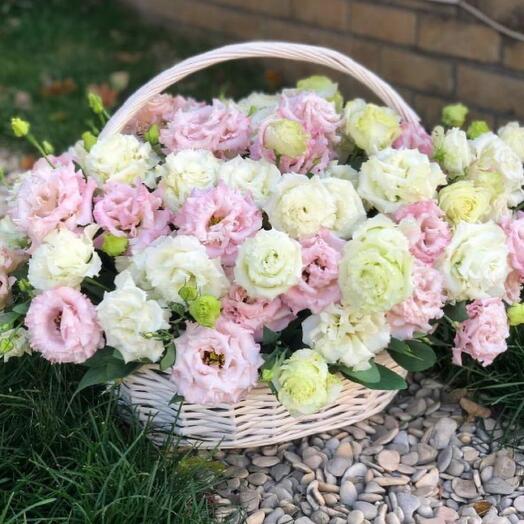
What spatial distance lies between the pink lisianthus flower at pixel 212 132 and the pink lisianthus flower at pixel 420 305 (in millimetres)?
497

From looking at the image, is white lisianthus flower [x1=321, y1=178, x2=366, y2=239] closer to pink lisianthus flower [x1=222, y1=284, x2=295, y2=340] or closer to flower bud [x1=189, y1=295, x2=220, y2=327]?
pink lisianthus flower [x1=222, y1=284, x2=295, y2=340]

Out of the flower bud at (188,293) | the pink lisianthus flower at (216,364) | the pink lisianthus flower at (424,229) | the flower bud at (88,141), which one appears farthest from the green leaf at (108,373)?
the pink lisianthus flower at (424,229)

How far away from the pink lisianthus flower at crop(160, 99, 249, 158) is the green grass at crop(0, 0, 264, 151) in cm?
167

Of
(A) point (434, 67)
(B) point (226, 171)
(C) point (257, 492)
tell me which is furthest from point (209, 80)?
(C) point (257, 492)

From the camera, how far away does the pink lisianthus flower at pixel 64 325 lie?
163cm

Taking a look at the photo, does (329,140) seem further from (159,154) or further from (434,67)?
(434,67)

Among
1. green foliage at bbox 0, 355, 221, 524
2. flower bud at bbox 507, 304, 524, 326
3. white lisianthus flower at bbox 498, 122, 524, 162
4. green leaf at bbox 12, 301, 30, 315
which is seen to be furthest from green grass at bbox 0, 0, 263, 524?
white lisianthus flower at bbox 498, 122, 524, 162

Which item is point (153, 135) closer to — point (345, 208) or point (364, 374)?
point (345, 208)

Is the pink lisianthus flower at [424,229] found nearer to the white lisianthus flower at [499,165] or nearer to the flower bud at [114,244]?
the white lisianthus flower at [499,165]

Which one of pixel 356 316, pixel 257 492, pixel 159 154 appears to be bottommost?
pixel 257 492

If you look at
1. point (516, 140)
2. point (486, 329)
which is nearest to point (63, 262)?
point (486, 329)

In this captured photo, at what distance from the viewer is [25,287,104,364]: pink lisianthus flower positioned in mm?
1631

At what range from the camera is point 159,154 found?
6.59 feet

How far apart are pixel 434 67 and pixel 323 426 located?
6.05 ft
